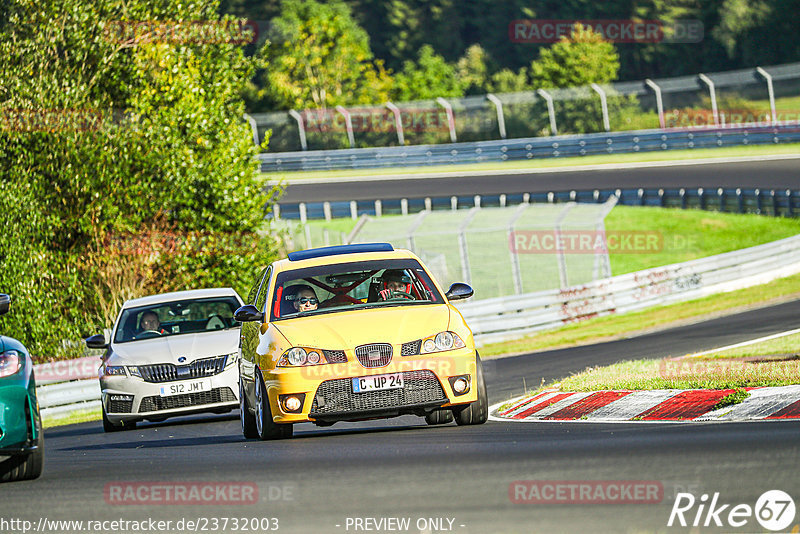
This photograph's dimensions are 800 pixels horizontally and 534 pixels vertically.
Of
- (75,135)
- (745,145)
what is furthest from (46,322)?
(745,145)

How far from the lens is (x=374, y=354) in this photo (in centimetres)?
957

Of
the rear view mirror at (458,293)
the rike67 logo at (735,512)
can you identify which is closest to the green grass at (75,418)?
the rear view mirror at (458,293)

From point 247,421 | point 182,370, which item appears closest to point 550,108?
point 182,370

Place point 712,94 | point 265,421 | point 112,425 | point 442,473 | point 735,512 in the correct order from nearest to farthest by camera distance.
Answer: point 735,512 → point 442,473 → point 265,421 → point 112,425 → point 712,94

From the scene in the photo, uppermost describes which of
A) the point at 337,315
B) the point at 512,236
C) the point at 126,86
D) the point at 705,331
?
the point at 126,86

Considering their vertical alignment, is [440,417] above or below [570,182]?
above

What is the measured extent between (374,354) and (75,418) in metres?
11.2

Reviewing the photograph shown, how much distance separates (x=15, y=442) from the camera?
323 inches

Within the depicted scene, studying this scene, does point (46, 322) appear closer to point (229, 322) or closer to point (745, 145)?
point (229, 322)

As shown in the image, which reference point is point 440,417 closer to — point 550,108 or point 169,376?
point 169,376

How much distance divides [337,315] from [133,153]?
16.1 m

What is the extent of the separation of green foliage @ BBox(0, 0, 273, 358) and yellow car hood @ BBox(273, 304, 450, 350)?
49.8ft

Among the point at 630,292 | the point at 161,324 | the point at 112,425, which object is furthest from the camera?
the point at 630,292

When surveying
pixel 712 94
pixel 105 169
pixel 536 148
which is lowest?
pixel 536 148
